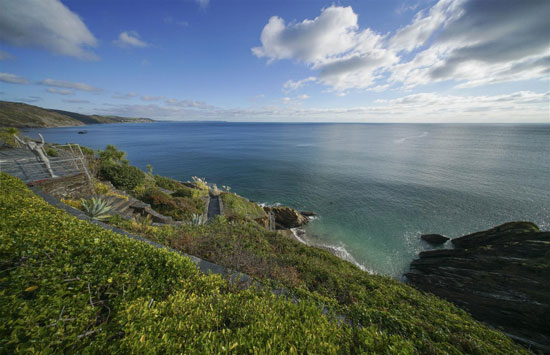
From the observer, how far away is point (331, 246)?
19359 millimetres

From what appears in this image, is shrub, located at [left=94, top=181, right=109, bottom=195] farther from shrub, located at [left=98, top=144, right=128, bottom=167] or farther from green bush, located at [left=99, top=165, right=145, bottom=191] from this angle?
shrub, located at [left=98, top=144, right=128, bottom=167]

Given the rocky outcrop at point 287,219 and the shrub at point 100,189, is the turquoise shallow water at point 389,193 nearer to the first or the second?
the rocky outcrop at point 287,219

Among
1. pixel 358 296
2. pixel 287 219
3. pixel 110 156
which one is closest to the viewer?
pixel 358 296

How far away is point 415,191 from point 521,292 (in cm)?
2494

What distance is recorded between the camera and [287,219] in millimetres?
22531

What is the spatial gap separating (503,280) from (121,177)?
88.8 ft

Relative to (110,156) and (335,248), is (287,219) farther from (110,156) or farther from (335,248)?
(110,156)

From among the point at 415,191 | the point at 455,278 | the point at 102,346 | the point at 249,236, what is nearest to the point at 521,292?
the point at 455,278

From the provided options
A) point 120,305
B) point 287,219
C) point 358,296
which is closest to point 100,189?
point 120,305

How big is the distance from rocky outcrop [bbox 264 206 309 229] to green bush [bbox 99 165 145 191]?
14529 mm

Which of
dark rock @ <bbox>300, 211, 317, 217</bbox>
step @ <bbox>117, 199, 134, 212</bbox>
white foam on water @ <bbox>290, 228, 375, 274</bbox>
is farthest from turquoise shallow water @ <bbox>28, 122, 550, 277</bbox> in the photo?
step @ <bbox>117, 199, 134, 212</bbox>

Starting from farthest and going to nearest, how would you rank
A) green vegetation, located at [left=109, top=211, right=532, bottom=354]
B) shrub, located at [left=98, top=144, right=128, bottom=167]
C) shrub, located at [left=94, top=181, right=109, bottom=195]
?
shrub, located at [left=98, top=144, right=128, bottom=167], shrub, located at [left=94, top=181, right=109, bottom=195], green vegetation, located at [left=109, top=211, right=532, bottom=354]

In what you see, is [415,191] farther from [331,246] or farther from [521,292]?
[521,292]

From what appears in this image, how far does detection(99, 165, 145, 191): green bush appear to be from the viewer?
47.4 feet
